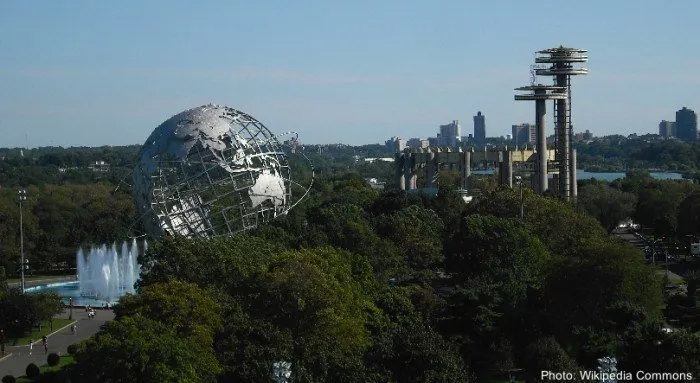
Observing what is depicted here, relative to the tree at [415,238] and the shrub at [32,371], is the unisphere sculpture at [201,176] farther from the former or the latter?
the shrub at [32,371]

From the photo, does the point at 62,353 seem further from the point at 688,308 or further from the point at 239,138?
the point at 688,308


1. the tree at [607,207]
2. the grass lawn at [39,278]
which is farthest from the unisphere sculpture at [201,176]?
the tree at [607,207]

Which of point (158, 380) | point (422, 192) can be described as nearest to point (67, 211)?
point (422, 192)

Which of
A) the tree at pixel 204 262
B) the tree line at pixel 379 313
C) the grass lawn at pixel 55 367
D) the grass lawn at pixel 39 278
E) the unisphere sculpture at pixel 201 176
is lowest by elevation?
the grass lawn at pixel 39 278

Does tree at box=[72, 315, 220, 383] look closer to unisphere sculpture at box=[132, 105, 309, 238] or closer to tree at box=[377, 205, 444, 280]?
unisphere sculpture at box=[132, 105, 309, 238]

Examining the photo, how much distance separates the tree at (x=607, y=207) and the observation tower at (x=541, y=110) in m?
3.77

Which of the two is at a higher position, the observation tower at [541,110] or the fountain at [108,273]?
the observation tower at [541,110]

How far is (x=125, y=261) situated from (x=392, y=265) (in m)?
19.5

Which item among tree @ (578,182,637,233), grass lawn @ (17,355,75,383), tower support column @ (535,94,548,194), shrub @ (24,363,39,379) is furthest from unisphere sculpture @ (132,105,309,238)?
tree @ (578,182,637,233)

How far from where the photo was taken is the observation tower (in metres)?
75.8

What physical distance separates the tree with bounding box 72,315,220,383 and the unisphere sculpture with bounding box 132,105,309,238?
65.4 feet

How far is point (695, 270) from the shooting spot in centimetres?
6075

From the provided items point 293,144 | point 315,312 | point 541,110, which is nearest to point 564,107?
point 541,110

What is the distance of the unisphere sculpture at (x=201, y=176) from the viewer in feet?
172
